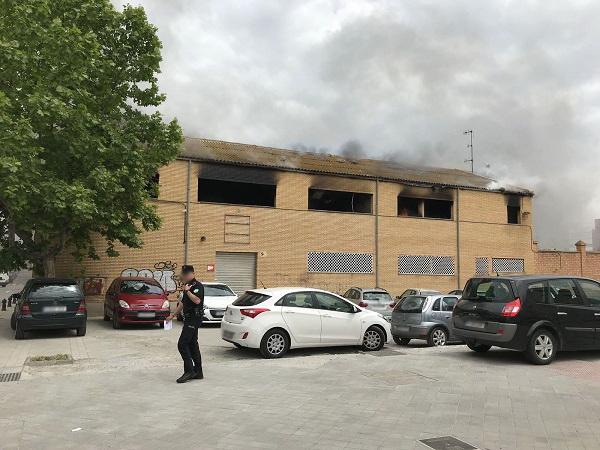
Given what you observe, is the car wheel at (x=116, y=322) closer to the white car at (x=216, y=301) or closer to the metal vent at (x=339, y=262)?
the white car at (x=216, y=301)

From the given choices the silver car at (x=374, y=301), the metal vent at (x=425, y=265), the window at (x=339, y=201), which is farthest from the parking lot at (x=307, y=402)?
Result: the metal vent at (x=425, y=265)

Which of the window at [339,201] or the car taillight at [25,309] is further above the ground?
the window at [339,201]

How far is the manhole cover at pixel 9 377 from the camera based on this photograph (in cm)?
820

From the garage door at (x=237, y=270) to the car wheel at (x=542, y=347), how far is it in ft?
55.0

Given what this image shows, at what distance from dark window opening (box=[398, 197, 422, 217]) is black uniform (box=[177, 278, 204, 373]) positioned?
76.3ft

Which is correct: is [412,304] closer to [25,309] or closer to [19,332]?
[25,309]

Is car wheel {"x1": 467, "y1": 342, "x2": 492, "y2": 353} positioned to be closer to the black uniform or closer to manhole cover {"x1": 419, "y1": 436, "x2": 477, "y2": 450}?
manhole cover {"x1": 419, "y1": 436, "x2": 477, "y2": 450}

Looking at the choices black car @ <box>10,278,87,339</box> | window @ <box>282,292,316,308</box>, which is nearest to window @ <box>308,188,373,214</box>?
black car @ <box>10,278,87,339</box>

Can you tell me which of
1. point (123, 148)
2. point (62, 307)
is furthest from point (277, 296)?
point (123, 148)

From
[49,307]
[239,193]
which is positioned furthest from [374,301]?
[239,193]

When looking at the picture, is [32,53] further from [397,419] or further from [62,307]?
[397,419]

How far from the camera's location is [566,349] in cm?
903

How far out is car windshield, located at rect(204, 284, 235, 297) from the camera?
688 inches

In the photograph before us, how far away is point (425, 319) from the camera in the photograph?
12.3 meters
